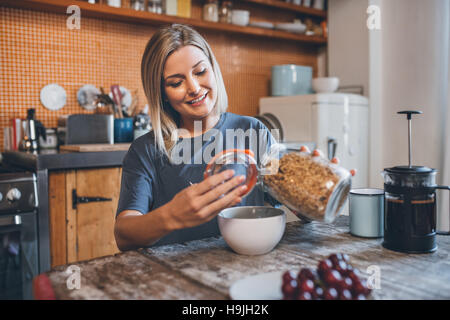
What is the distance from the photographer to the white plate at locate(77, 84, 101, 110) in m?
2.43

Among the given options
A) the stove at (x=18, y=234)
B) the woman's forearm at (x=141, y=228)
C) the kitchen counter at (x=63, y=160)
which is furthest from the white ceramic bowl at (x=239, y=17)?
the woman's forearm at (x=141, y=228)

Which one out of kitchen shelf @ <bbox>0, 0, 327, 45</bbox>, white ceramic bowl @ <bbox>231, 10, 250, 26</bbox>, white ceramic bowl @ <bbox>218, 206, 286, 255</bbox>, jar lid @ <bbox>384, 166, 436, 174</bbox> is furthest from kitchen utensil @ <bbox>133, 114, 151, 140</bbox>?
jar lid @ <bbox>384, 166, 436, 174</bbox>

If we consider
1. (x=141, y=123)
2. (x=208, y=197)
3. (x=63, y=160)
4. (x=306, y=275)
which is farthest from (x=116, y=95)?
(x=306, y=275)

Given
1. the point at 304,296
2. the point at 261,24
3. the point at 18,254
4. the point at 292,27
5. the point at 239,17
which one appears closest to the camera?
the point at 304,296

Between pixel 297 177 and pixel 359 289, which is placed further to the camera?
pixel 297 177

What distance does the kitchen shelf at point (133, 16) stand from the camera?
7.02ft

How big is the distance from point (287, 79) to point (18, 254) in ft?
6.97

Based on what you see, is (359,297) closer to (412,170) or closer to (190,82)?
(412,170)

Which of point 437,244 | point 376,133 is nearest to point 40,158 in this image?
point 437,244

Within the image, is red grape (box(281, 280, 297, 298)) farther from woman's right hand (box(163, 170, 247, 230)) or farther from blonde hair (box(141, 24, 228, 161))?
blonde hair (box(141, 24, 228, 161))

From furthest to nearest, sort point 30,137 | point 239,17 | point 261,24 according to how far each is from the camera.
Answer: point 261,24 → point 239,17 → point 30,137

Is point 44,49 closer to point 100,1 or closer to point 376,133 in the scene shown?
point 100,1

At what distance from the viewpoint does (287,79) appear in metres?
3.00

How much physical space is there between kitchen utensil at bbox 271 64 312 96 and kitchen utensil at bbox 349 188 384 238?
210 cm
